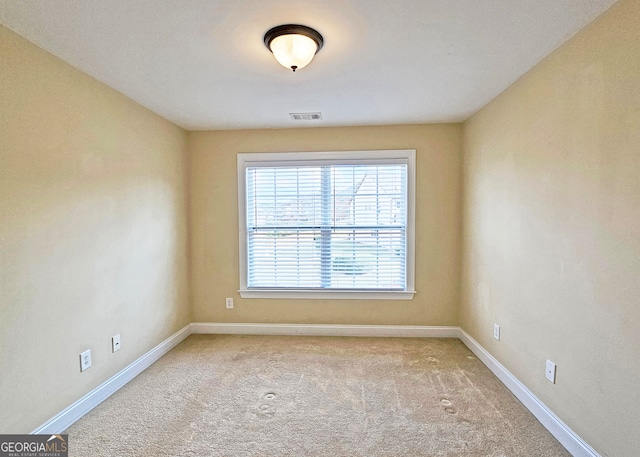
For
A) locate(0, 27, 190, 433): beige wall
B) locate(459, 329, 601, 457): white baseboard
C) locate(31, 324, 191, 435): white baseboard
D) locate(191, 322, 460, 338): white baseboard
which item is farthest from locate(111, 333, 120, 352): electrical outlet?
locate(459, 329, 601, 457): white baseboard

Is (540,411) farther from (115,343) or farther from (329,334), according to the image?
(115,343)

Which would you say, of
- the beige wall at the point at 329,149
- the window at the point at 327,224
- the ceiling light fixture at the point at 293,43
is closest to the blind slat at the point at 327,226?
the window at the point at 327,224

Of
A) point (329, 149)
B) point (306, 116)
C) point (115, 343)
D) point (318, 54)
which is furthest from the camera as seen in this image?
point (329, 149)

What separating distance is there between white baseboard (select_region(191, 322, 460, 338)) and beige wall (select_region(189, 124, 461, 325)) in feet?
0.22

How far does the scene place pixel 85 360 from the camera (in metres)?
2.17

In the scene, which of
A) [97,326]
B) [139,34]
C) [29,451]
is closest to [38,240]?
[97,326]

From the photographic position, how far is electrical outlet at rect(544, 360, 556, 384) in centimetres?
194

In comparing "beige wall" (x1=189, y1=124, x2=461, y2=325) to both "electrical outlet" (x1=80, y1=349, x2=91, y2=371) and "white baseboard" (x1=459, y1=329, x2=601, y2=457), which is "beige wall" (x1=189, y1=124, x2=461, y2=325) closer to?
"white baseboard" (x1=459, y1=329, x2=601, y2=457)

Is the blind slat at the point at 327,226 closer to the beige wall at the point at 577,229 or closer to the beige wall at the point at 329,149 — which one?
the beige wall at the point at 329,149

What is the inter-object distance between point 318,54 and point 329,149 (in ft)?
5.12

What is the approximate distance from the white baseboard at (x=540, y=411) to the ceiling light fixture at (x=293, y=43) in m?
2.70

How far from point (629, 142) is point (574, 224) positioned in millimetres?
515

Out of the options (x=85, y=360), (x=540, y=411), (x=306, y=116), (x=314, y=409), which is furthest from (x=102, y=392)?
(x=540, y=411)

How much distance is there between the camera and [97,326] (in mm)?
2291
